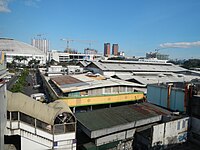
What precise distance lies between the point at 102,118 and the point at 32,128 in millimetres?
5659

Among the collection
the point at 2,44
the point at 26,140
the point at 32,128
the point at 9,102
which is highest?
the point at 2,44

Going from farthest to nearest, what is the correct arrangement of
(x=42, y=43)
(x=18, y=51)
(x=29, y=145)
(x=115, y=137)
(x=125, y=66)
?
(x=42, y=43)
(x=18, y=51)
(x=125, y=66)
(x=115, y=137)
(x=29, y=145)

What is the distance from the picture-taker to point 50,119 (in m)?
11.6

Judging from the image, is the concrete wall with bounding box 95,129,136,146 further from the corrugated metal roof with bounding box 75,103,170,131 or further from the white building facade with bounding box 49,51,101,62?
the white building facade with bounding box 49,51,101,62

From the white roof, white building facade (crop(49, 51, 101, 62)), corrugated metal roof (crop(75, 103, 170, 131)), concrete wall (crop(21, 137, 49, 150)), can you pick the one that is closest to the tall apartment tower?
the white roof

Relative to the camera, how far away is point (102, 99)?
2247cm

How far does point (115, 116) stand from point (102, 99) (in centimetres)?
741

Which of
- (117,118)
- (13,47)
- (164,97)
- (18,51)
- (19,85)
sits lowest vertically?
(19,85)

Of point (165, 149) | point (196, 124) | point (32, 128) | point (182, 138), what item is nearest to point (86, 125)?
point (32, 128)

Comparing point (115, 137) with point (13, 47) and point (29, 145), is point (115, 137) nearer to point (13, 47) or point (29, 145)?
point (29, 145)

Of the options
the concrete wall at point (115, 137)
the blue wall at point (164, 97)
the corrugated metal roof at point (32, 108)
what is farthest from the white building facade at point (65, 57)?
the corrugated metal roof at point (32, 108)

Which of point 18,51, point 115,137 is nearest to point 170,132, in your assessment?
point 115,137

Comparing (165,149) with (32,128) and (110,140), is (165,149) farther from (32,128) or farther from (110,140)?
(32,128)

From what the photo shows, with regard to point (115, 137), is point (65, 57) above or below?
above
